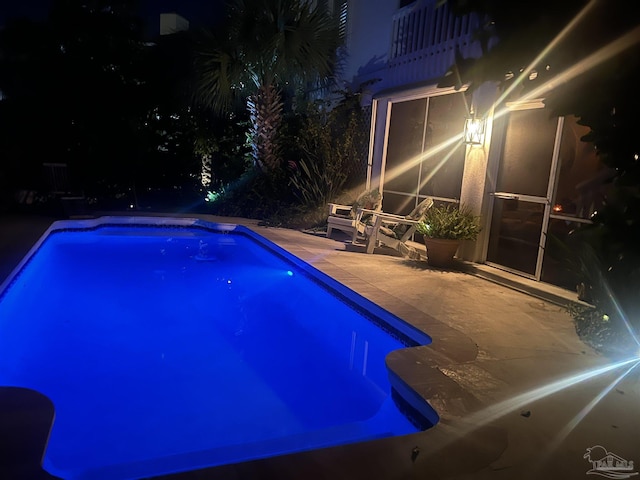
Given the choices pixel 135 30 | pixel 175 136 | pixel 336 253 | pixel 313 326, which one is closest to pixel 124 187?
pixel 175 136

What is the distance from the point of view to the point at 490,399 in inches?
102

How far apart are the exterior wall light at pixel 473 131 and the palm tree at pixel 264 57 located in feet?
14.5

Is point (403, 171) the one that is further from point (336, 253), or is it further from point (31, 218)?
point (31, 218)

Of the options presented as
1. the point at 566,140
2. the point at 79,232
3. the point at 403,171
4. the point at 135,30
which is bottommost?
the point at 79,232

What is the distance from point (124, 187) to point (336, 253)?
24.1 ft

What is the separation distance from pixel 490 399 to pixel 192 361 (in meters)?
2.41

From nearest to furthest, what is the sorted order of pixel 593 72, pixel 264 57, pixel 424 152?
pixel 593 72
pixel 424 152
pixel 264 57

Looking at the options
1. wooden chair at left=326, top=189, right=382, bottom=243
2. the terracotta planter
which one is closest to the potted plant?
the terracotta planter

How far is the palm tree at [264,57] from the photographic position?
898cm

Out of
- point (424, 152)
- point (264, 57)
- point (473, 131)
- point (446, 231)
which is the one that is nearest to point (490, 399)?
point (446, 231)

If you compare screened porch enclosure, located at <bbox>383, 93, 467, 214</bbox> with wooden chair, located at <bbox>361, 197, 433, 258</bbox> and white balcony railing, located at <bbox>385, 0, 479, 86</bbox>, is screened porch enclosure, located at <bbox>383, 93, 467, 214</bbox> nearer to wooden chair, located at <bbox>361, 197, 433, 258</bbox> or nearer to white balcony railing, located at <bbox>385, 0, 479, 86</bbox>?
white balcony railing, located at <bbox>385, 0, 479, 86</bbox>

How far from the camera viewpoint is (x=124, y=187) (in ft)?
38.4

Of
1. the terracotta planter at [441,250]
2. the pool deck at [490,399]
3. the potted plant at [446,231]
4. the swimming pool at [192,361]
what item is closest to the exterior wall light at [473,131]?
the potted plant at [446,231]

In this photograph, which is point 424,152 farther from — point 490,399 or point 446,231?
point 490,399
